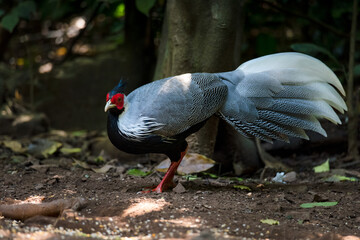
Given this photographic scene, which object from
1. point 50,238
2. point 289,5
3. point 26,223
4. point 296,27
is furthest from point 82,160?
point 296,27

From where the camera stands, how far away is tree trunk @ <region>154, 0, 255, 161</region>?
471cm

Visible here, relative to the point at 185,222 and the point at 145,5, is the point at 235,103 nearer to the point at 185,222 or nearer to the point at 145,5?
the point at 185,222

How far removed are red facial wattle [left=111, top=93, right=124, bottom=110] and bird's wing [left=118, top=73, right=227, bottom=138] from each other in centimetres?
7

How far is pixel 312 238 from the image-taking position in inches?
110

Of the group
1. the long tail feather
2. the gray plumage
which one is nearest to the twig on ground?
the gray plumage

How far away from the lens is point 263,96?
402 centimetres

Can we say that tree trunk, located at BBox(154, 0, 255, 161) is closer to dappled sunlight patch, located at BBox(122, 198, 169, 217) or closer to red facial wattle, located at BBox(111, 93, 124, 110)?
red facial wattle, located at BBox(111, 93, 124, 110)

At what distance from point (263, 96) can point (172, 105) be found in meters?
0.82

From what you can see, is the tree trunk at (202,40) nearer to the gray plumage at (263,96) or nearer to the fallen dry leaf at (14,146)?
the gray plumage at (263,96)

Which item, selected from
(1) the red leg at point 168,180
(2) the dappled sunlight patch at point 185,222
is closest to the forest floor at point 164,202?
(2) the dappled sunlight patch at point 185,222

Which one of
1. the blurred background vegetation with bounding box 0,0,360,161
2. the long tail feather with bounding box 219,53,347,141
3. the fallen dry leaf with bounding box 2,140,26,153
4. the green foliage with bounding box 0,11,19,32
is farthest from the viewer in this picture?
the blurred background vegetation with bounding box 0,0,360,161

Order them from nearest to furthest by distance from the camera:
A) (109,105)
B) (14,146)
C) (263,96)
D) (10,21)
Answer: (109,105) → (263,96) → (14,146) → (10,21)

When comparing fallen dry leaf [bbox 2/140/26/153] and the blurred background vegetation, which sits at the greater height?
the blurred background vegetation

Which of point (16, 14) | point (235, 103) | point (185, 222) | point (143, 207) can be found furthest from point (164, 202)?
point (16, 14)
